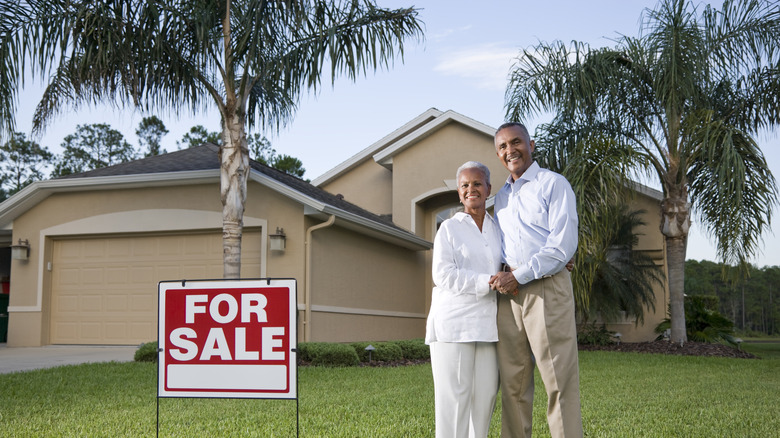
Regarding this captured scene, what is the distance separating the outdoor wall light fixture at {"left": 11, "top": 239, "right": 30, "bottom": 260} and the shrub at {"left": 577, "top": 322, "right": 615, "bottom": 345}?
11.6 meters

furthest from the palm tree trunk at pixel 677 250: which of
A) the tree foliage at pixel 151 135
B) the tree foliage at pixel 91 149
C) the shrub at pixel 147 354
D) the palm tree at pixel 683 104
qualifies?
the tree foliage at pixel 151 135

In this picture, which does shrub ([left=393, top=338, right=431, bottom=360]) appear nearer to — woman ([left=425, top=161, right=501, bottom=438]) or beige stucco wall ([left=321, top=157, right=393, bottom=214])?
beige stucco wall ([left=321, top=157, right=393, bottom=214])

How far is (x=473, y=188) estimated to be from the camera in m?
3.58

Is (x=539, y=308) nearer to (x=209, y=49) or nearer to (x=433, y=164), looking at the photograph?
(x=209, y=49)

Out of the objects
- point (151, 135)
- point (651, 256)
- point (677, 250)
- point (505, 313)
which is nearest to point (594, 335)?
point (677, 250)

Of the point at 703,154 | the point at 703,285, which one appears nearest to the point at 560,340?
the point at 703,154

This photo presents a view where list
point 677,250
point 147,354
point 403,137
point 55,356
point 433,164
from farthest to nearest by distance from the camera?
point 403,137 < point 433,164 < point 677,250 < point 55,356 < point 147,354

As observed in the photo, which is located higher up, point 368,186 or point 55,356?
point 368,186

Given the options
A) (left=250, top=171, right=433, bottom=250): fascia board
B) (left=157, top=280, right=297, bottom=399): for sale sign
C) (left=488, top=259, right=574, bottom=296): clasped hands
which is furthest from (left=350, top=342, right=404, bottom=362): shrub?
(left=488, top=259, right=574, bottom=296): clasped hands

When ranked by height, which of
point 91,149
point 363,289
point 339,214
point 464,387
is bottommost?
point 464,387

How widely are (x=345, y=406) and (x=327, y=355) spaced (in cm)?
416

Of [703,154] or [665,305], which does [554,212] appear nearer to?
[703,154]

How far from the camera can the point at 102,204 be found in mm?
13672

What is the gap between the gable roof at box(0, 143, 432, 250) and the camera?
12.3 metres
